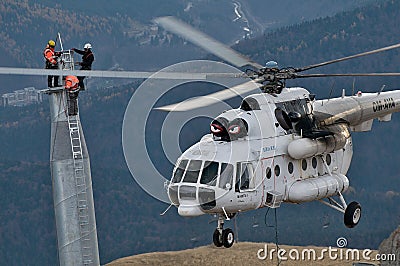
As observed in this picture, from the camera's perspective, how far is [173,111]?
131ft

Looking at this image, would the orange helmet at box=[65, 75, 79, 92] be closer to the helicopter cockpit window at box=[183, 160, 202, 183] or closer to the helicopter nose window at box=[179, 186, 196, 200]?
the helicopter cockpit window at box=[183, 160, 202, 183]

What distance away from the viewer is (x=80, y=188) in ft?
146

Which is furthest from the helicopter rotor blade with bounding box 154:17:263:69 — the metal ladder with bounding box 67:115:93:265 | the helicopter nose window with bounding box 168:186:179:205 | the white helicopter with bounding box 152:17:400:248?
the metal ladder with bounding box 67:115:93:265

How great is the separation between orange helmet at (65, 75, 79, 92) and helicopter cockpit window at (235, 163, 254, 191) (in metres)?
7.65

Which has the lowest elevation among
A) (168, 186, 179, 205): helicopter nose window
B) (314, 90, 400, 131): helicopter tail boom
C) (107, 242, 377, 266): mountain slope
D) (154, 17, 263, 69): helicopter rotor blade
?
(107, 242, 377, 266): mountain slope

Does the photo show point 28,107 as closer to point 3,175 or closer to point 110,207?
point 3,175

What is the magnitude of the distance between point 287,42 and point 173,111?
380 ft

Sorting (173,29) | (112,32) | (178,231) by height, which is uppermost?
(112,32)

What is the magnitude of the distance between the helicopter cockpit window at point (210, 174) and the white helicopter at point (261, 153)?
0.10 ft

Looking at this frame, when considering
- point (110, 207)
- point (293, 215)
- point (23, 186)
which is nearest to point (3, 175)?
point (23, 186)

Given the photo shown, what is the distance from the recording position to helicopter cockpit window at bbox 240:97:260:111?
40.9 m

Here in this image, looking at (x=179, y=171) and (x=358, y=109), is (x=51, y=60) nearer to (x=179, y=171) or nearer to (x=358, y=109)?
(x=179, y=171)

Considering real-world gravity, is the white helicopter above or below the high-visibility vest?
below

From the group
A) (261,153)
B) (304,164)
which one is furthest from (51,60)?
(304,164)
